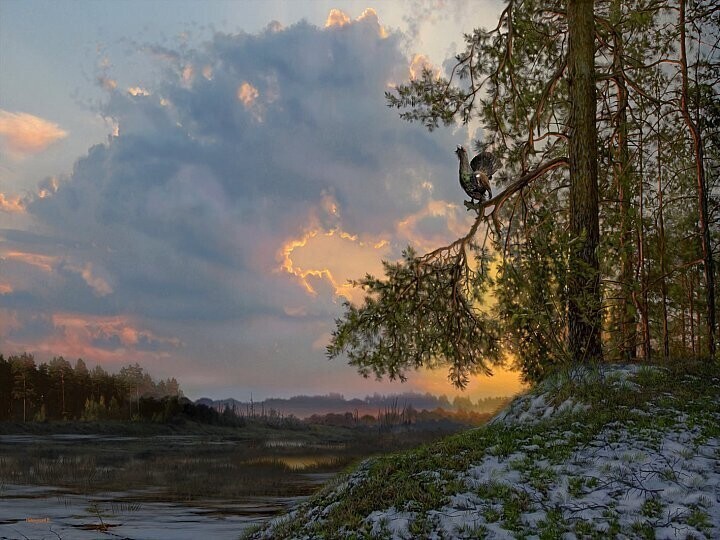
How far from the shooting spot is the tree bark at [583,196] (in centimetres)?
1388

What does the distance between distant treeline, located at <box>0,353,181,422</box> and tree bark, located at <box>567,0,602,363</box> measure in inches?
1894

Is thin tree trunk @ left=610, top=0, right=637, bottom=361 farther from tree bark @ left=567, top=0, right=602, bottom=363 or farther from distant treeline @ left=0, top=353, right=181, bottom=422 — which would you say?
distant treeline @ left=0, top=353, right=181, bottom=422

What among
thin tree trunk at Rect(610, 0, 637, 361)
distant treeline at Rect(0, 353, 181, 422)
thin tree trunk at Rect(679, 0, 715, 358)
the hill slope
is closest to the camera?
the hill slope

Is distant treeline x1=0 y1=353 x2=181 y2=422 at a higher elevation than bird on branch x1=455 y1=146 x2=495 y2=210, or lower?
lower

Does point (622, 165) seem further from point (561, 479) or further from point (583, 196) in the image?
point (561, 479)

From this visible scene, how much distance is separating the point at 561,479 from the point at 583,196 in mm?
7656

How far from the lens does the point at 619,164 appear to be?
17.0 m

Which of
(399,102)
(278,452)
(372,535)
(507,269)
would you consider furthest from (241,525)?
(278,452)

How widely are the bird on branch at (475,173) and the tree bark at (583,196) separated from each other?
5.97ft

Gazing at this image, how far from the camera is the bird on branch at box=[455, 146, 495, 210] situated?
15539mm

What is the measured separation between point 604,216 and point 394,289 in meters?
Answer: 5.84

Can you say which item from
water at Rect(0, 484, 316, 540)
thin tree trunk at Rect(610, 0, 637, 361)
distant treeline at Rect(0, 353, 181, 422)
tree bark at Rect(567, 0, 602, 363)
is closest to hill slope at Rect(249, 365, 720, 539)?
tree bark at Rect(567, 0, 602, 363)

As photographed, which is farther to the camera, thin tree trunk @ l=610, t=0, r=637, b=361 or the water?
thin tree trunk @ l=610, t=0, r=637, b=361

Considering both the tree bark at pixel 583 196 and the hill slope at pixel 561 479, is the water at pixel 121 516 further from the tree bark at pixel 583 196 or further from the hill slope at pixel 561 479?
the tree bark at pixel 583 196
